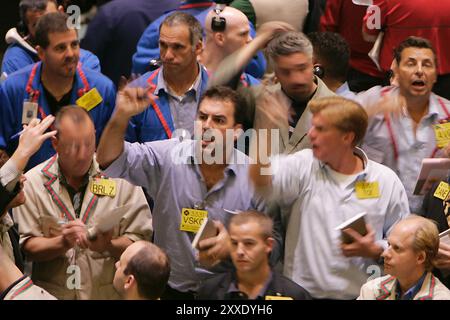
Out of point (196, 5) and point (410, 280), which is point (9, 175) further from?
point (410, 280)

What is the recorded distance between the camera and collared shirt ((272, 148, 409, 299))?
17.1 feet

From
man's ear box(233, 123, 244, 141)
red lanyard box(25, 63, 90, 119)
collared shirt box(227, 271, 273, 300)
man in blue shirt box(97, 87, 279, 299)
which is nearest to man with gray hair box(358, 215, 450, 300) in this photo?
collared shirt box(227, 271, 273, 300)

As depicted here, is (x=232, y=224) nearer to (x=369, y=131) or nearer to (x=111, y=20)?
(x=369, y=131)

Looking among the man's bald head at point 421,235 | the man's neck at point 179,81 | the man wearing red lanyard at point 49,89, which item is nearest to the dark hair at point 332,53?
the man's neck at point 179,81

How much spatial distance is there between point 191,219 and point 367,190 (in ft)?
2.67

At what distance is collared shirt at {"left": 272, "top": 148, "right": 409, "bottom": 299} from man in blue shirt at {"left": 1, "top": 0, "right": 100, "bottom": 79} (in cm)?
168

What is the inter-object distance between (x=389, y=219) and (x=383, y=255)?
25 centimetres

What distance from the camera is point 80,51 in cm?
658

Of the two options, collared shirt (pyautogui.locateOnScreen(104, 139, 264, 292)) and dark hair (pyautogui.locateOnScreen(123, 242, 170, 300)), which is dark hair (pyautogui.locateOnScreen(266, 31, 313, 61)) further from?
dark hair (pyautogui.locateOnScreen(123, 242, 170, 300))

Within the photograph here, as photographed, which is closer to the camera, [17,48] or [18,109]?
[18,109]

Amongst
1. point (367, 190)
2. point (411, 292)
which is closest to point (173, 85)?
point (367, 190)

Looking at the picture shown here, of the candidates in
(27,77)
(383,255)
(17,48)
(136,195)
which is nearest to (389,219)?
(383,255)

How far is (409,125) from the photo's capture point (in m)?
5.88

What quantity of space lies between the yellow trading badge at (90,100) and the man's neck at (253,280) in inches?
58.0
